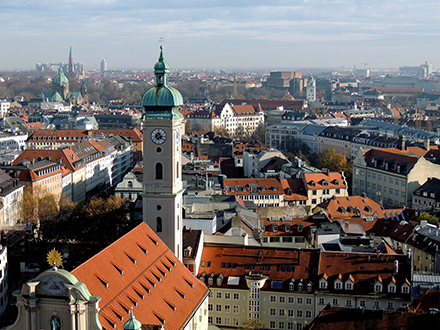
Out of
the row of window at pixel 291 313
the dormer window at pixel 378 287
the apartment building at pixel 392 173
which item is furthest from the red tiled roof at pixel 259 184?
the dormer window at pixel 378 287

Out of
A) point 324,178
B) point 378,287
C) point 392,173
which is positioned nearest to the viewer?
point 378,287

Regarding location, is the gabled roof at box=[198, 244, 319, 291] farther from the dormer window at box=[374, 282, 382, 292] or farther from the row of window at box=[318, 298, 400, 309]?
the dormer window at box=[374, 282, 382, 292]

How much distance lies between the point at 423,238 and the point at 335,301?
65.6ft

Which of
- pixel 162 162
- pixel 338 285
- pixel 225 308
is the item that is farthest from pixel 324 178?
pixel 162 162

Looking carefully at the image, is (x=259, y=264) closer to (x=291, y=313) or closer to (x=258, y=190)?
(x=291, y=313)

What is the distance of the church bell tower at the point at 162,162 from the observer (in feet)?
163

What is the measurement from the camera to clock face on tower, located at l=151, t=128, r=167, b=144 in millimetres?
49750

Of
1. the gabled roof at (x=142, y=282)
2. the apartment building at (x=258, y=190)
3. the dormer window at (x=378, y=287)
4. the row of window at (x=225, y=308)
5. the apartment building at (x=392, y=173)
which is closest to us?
the gabled roof at (x=142, y=282)

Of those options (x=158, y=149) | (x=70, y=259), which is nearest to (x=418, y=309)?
(x=158, y=149)

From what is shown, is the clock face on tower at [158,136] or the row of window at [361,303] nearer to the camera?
the clock face on tower at [158,136]

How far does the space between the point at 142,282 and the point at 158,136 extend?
13212 mm

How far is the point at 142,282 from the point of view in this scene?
4019cm

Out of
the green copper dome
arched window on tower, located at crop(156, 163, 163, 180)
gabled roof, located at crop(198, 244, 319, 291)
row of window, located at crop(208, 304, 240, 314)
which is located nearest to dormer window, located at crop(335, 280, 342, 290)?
gabled roof, located at crop(198, 244, 319, 291)

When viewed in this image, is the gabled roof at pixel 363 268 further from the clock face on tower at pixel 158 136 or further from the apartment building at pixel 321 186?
the apartment building at pixel 321 186
